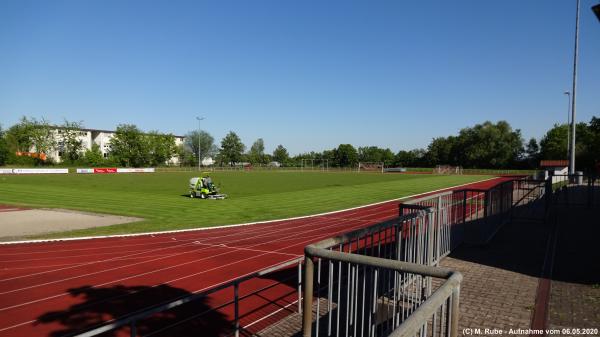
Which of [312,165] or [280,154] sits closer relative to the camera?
[312,165]

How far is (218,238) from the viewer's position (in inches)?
518

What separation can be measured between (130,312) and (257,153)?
162454 millimetres

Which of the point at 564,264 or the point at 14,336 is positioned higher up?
the point at 564,264

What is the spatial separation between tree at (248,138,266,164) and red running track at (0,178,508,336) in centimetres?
14315

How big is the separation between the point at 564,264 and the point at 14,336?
1075 cm

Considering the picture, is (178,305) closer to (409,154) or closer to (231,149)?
(409,154)

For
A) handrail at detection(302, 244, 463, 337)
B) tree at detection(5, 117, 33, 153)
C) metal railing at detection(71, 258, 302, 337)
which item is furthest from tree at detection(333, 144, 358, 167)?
handrail at detection(302, 244, 463, 337)

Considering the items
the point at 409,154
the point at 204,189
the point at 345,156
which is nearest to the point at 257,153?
the point at 345,156

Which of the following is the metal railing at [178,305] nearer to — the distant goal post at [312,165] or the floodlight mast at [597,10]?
the floodlight mast at [597,10]

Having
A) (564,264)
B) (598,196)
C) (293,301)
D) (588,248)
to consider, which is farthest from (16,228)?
(598,196)

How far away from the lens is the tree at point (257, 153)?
514 ft

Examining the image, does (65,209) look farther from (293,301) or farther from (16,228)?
(293,301)

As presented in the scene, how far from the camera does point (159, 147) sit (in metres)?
110

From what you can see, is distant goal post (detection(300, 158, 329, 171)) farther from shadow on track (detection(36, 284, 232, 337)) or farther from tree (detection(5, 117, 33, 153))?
shadow on track (detection(36, 284, 232, 337))
